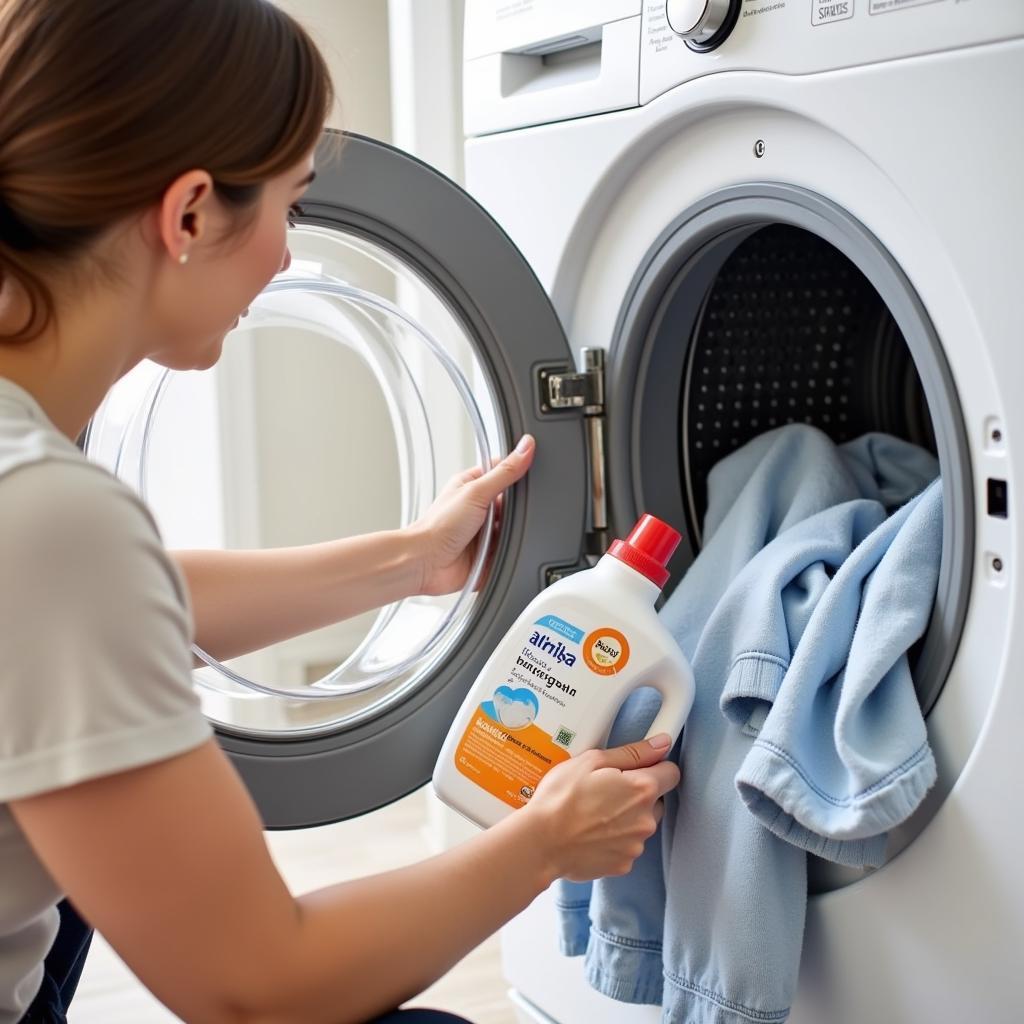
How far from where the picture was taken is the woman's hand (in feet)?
3.69

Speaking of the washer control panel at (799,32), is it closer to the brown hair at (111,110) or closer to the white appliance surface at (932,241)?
the white appliance surface at (932,241)

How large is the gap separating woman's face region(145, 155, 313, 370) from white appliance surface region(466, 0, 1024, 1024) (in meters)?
0.36

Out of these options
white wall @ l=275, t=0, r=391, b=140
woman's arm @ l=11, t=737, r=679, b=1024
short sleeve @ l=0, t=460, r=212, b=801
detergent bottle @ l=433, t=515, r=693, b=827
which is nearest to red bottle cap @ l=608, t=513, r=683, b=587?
detergent bottle @ l=433, t=515, r=693, b=827

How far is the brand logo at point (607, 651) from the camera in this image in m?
0.99

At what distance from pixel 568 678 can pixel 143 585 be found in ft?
1.41

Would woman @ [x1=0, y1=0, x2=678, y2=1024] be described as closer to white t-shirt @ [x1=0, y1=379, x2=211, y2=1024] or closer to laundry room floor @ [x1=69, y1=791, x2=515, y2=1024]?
white t-shirt @ [x1=0, y1=379, x2=211, y2=1024]

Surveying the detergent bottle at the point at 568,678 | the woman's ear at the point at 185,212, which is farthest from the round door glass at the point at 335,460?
the woman's ear at the point at 185,212

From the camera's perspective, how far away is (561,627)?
3.30ft

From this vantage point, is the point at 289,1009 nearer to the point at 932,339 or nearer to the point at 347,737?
the point at 347,737

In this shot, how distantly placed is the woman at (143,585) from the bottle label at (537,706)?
4.5 inches

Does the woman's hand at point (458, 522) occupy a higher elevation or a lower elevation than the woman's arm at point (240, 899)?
higher

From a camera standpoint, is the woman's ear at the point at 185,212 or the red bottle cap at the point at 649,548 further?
the red bottle cap at the point at 649,548

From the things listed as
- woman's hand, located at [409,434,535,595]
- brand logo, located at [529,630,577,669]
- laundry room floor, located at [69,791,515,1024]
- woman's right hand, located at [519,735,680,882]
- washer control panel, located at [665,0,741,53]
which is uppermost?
washer control panel, located at [665,0,741,53]

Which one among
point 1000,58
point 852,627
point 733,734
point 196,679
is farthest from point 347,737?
point 1000,58
